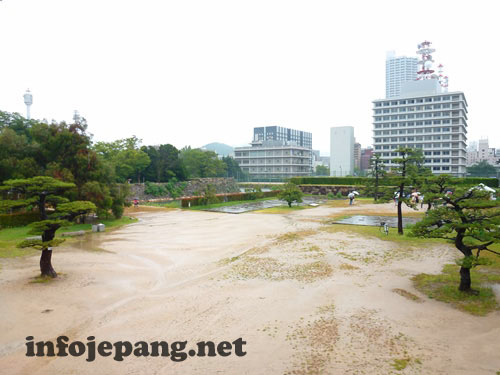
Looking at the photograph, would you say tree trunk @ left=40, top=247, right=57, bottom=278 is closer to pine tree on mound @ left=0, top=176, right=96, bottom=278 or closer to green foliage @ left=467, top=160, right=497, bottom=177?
pine tree on mound @ left=0, top=176, right=96, bottom=278

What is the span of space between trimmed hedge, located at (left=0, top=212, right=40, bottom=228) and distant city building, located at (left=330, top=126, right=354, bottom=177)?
269 ft

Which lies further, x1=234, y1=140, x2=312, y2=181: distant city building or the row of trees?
x1=234, y1=140, x2=312, y2=181: distant city building

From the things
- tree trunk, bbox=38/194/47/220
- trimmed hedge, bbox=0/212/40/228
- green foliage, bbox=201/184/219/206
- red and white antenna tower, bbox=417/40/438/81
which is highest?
red and white antenna tower, bbox=417/40/438/81

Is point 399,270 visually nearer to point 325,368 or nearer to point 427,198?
point 427,198

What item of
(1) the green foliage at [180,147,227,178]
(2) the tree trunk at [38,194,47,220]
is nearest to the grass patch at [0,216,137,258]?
(2) the tree trunk at [38,194,47,220]

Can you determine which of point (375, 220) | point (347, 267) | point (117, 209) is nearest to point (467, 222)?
point (347, 267)

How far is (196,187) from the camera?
49375mm

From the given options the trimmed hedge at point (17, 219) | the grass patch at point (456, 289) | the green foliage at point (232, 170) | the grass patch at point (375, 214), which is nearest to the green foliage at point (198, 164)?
the green foliage at point (232, 170)

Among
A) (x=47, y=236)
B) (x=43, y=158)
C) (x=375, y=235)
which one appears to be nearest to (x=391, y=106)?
(x=375, y=235)

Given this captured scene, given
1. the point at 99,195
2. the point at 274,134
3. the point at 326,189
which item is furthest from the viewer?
the point at 274,134

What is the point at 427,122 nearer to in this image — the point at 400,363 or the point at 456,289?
the point at 456,289

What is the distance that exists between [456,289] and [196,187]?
42.3 metres

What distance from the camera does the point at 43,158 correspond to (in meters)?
23.6

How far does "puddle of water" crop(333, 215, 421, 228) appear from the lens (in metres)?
21.8
